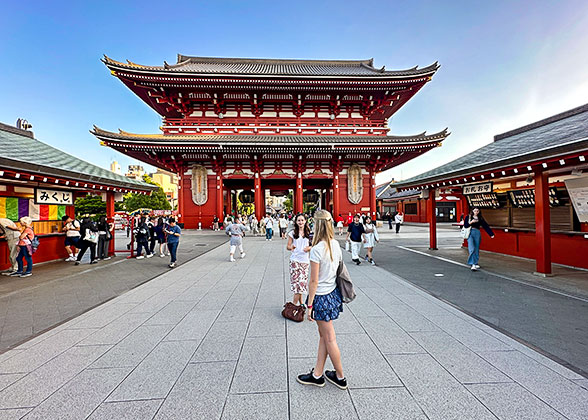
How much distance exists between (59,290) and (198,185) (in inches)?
582

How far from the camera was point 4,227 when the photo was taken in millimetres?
7559

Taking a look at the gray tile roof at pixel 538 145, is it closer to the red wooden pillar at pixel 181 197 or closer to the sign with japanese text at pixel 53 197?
the sign with japanese text at pixel 53 197

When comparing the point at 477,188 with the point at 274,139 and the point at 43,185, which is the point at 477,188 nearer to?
the point at 274,139

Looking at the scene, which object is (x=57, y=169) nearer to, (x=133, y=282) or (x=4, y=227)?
(x=4, y=227)

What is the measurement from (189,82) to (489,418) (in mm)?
21627

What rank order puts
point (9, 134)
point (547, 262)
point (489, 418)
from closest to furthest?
point (489, 418)
point (547, 262)
point (9, 134)

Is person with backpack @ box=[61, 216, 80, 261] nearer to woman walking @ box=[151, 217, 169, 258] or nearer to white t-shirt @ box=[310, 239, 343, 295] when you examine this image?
woman walking @ box=[151, 217, 169, 258]

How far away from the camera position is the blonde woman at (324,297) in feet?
7.89

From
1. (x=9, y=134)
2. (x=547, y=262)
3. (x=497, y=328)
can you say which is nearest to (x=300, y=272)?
(x=497, y=328)

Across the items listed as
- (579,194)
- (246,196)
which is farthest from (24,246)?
(246,196)

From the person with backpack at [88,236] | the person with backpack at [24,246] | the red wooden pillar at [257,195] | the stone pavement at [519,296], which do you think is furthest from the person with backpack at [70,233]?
the red wooden pillar at [257,195]

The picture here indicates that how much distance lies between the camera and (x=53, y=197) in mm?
9422

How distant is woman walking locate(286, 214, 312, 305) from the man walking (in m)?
8.64

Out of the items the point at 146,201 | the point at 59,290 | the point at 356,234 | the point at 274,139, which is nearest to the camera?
the point at 59,290
